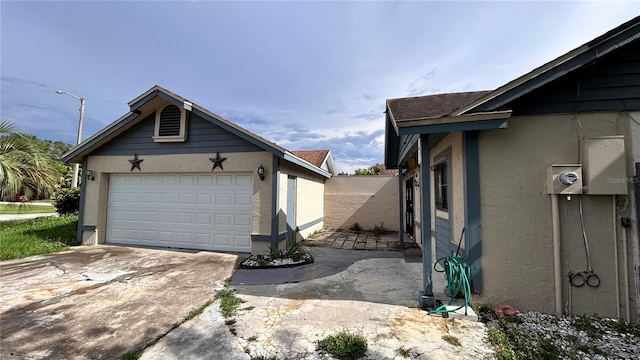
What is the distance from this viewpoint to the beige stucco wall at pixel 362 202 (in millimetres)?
11117

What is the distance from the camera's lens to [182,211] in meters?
6.99

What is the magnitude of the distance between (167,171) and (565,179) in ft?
27.8

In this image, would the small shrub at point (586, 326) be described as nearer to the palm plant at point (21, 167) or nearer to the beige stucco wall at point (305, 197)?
the beige stucco wall at point (305, 197)

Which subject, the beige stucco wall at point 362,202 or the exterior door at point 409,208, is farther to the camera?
the beige stucco wall at point 362,202

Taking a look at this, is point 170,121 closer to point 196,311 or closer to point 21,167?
point 21,167

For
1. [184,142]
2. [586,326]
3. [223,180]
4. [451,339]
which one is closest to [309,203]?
[223,180]

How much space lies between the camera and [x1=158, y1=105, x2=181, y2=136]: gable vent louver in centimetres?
698

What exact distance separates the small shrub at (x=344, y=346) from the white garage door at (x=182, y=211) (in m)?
4.46

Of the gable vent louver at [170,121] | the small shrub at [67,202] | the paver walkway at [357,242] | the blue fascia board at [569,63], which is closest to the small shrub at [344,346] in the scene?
the blue fascia board at [569,63]

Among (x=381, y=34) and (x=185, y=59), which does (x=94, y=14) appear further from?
(x=381, y=34)

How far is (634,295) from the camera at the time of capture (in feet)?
9.83

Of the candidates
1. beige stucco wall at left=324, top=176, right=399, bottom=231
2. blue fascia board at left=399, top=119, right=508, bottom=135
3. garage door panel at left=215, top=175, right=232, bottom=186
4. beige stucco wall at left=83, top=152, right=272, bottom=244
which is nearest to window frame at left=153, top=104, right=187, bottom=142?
beige stucco wall at left=83, top=152, right=272, bottom=244

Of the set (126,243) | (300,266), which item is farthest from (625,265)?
(126,243)

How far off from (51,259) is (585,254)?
1040cm
